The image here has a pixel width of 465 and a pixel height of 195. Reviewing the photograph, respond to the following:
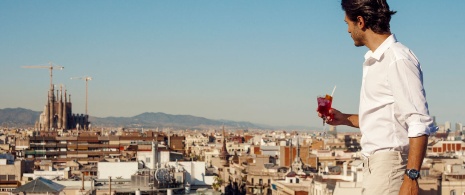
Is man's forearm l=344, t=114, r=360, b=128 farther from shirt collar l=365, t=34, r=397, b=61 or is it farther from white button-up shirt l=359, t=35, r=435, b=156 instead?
shirt collar l=365, t=34, r=397, b=61

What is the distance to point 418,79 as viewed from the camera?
4250mm

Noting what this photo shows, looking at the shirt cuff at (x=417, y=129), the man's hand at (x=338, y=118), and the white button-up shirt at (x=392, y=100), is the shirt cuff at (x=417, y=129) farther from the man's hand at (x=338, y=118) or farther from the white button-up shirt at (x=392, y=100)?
the man's hand at (x=338, y=118)

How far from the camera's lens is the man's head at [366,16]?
4.43 meters

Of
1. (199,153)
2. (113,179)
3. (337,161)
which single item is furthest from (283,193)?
(199,153)

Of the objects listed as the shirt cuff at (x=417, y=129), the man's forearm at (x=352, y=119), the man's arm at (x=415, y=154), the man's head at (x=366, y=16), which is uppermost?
the man's head at (x=366, y=16)

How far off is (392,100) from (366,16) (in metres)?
0.40

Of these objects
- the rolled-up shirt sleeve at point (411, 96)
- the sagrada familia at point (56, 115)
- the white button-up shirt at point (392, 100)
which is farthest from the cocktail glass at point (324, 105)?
the sagrada familia at point (56, 115)

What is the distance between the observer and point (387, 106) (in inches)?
172

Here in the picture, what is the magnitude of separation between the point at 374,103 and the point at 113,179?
58.2 meters

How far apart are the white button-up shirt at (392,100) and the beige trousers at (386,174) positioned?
0.04 metres

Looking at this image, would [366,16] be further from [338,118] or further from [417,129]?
[338,118]

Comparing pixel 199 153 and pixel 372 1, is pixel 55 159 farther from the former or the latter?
pixel 372 1

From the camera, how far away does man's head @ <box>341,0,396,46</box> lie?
14.5 ft

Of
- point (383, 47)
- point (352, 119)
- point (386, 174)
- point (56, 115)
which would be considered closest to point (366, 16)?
point (383, 47)
